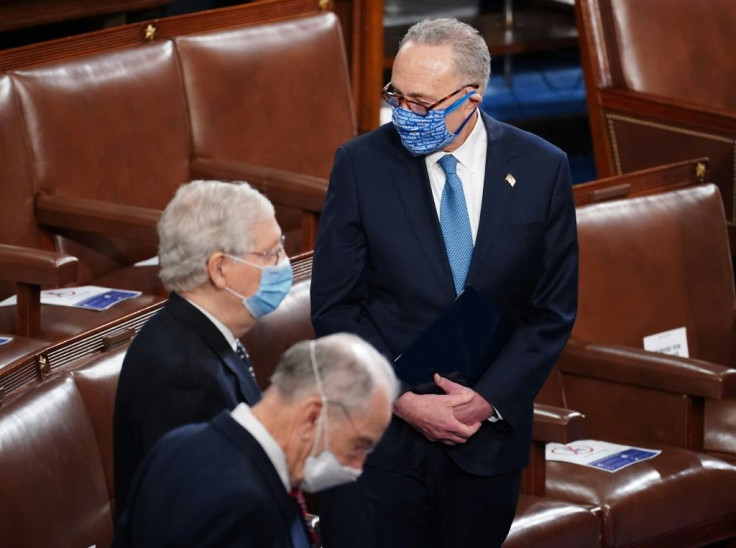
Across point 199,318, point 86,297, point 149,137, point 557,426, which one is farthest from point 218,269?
point 149,137

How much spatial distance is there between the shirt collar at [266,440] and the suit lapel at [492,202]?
2.92ft

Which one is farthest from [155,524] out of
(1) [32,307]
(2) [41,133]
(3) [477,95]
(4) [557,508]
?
(2) [41,133]

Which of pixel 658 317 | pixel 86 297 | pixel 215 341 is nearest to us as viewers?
pixel 215 341

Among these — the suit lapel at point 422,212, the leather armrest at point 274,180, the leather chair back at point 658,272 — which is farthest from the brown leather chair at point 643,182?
the suit lapel at point 422,212

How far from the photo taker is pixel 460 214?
A: 8.53 ft

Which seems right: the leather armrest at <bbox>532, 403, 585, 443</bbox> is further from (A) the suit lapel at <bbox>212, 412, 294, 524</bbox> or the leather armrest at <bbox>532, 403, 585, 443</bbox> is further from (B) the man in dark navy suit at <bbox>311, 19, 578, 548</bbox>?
(A) the suit lapel at <bbox>212, 412, 294, 524</bbox>

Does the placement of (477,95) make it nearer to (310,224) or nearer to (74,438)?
(74,438)

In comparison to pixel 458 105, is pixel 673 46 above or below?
below

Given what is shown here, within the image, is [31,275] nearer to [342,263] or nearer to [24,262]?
[24,262]

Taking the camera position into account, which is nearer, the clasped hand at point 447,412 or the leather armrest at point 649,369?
the clasped hand at point 447,412

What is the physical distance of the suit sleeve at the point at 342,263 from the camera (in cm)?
259

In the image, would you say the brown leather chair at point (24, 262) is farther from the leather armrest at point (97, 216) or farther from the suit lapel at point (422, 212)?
the suit lapel at point (422, 212)

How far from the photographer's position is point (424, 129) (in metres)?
2.51

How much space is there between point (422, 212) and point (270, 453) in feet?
3.06
